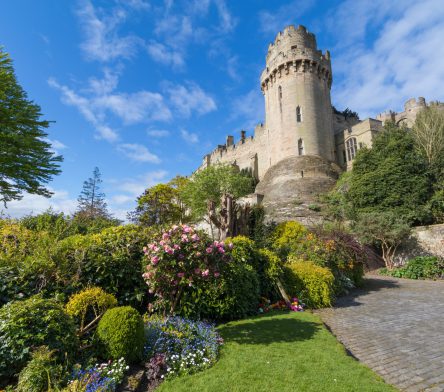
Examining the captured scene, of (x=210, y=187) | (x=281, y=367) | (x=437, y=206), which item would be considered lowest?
(x=281, y=367)

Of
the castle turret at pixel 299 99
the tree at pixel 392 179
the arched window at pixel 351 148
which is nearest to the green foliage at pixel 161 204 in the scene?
the castle turret at pixel 299 99

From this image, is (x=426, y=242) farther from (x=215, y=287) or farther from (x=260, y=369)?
(x=260, y=369)

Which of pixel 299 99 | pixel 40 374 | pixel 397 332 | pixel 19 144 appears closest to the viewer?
pixel 40 374

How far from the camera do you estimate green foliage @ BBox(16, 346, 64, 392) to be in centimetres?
334

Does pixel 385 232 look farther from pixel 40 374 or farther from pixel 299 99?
pixel 299 99

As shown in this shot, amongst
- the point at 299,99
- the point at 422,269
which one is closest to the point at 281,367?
the point at 422,269

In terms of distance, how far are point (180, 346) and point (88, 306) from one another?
1.99m

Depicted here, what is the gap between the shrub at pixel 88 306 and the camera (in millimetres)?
4978

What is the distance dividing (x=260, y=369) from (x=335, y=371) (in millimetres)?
1135

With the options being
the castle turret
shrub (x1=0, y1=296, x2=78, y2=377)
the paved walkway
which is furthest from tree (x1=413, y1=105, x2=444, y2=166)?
shrub (x1=0, y1=296, x2=78, y2=377)

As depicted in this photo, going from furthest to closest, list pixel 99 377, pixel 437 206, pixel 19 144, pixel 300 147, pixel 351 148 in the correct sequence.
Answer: pixel 351 148 → pixel 300 147 → pixel 437 206 → pixel 19 144 → pixel 99 377

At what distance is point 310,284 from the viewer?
8.73m

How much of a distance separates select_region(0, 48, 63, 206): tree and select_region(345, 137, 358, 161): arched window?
27.9 metres

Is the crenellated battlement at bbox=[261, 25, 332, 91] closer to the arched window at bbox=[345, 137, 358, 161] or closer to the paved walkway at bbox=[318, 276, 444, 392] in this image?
the arched window at bbox=[345, 137, 358, 161]
